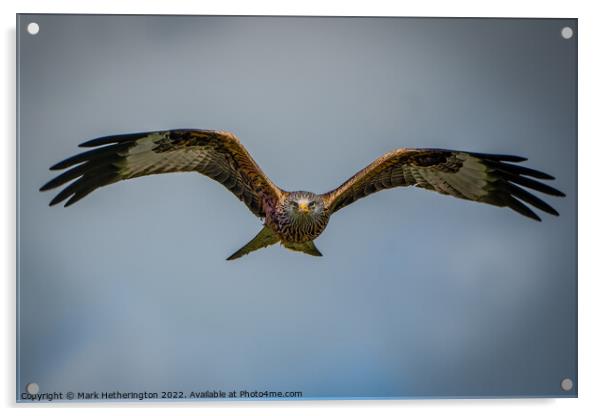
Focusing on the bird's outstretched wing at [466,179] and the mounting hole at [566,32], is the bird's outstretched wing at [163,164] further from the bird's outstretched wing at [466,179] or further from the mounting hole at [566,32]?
the mounting hole at [566,32]

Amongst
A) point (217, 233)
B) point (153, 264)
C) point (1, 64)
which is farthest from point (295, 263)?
point (1, 64)

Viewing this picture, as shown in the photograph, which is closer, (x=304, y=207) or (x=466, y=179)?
(x=304, y=207)

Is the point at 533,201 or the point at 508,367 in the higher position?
the point at 533,201

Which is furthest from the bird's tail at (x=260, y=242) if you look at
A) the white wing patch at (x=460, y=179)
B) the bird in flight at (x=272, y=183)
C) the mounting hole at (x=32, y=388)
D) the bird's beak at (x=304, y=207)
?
the mounting hole at (x=32, y=388)

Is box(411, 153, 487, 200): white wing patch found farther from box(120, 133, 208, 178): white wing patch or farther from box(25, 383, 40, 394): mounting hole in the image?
box(25, 383, 40, 394): mounting hole

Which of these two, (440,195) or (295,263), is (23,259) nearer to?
(295,263)

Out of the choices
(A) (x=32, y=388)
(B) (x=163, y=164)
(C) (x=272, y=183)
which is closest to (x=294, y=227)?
(C) (x=272, y=183)

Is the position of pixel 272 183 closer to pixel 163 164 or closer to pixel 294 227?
pixel 294 227

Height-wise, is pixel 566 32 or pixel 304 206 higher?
pixel 566 32
